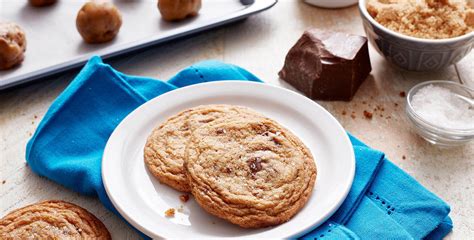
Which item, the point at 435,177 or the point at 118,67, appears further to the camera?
the point at 118,67

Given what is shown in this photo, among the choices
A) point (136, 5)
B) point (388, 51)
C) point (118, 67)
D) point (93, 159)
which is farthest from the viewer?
point (136, 5)

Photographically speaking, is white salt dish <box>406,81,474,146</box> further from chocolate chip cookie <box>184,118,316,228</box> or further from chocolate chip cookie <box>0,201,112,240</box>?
chocolate chip cookie <box>0,201,112,240</box>

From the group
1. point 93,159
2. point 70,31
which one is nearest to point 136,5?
point 70,31

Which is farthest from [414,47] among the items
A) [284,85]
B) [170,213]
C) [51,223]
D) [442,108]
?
[51,223]

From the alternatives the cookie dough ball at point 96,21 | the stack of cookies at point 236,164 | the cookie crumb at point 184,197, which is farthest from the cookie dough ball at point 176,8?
the cookie crumb at point 184,197

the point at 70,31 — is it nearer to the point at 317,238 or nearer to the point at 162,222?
the point at 162,222

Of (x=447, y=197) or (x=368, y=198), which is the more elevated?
(x=368, y=198)

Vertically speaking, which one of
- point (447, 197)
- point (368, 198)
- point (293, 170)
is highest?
point (293, 170)
